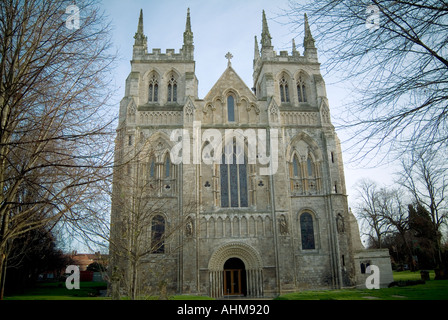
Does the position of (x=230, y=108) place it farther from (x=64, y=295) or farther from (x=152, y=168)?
(x=64, y=295)

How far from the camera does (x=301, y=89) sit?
27.6m

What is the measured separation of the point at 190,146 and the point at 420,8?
19083mm

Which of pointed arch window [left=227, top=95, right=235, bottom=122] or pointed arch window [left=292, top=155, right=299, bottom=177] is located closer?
pointed arch window [left=292, top=155, right=299, bottom=177]

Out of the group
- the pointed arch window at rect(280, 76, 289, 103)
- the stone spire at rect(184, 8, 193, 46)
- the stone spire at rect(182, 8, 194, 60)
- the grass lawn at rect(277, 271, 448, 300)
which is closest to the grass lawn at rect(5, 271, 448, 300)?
the grass lawn at rect(277, 271, 448, 300)

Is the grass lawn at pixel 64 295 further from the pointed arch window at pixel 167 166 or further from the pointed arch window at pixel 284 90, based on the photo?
the pointed arch window at pixel 284 90

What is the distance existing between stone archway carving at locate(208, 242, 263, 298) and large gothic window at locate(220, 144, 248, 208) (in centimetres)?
302

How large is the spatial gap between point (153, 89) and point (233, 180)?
386 inches

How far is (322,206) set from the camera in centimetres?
2412

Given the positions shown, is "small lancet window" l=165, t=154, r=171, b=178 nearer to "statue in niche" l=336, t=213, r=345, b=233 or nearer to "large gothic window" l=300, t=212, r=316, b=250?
"large gothic window" l=300, t=212, r=316, b=250

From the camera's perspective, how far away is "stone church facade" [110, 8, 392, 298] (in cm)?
2200

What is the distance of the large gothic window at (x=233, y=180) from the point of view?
24.0 m

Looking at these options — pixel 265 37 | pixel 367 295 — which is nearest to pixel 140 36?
pixel 265 37
